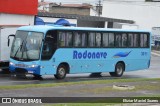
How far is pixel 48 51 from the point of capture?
2556cm

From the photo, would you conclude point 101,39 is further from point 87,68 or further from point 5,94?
point 5,94

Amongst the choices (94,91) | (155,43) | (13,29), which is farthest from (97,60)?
(155,43)

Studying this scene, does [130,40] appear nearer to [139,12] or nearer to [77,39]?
[77,39]

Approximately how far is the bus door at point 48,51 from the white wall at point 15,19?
11.3 meters

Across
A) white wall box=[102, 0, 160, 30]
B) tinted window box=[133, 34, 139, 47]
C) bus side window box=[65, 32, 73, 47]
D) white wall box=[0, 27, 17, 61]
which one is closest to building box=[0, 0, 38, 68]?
white wall box=[0, 27, 17, 61]

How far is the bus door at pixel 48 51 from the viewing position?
2532 cm

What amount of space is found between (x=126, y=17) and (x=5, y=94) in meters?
68.7

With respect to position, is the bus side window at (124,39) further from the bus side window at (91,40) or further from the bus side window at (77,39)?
the bus side window at (77,39)

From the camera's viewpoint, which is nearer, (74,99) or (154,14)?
(74,99)

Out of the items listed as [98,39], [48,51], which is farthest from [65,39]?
[98,39]

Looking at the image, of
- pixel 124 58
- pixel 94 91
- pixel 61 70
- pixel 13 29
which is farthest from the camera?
pixel 124 58

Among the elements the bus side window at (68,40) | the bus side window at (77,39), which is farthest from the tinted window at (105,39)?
the bus side window at (68,40)

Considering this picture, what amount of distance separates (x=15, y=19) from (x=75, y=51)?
11.7 m

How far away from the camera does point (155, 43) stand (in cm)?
7756
